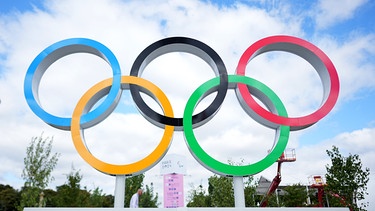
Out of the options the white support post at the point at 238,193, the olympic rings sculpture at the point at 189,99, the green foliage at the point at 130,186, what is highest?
the olympic rings sculpture at the point at 189,99

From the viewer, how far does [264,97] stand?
936 centimetres

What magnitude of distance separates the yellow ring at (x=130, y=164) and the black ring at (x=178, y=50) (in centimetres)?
24

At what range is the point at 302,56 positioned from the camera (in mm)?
10086

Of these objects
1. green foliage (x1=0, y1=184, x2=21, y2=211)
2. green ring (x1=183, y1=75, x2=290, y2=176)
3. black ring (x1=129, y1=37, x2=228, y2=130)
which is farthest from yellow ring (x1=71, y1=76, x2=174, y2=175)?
green foliage (x1=0, y1=184, x2=21, y2=211)

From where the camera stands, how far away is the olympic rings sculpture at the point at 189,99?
8.31m

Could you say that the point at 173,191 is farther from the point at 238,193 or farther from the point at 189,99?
the point at 189,99

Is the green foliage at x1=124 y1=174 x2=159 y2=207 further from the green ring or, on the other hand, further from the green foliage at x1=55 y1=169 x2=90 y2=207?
the green ring

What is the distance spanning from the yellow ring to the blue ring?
0.24 m

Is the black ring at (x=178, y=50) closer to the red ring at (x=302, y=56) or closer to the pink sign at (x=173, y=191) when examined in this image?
the red ring at (x=302, y=56)

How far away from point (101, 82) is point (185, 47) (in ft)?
9.54

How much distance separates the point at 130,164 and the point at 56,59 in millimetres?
4591

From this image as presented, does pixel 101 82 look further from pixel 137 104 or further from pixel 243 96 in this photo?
pixel 243 96

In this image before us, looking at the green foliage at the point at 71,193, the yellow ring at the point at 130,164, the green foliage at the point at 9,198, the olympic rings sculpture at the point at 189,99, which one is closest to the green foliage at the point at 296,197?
the green foliage at the point at 71,193

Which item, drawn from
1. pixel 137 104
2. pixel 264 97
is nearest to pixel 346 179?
pixel 264 97
